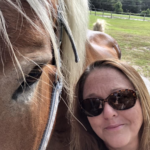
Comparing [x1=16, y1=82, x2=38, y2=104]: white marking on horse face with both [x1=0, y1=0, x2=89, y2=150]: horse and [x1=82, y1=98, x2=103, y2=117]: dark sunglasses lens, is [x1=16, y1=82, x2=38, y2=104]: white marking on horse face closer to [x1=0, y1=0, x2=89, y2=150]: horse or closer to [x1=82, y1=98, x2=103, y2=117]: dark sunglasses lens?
[x1=0, y1=0, x2=89, y2=150]: horse

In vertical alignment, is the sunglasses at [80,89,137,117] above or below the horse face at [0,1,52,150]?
below

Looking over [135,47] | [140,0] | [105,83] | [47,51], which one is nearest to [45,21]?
[47,51]

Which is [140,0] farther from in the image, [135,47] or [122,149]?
[122,149]

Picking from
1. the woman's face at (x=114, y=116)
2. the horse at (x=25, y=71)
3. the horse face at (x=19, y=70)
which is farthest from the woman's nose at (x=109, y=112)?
the horse face at (x=19, y=70)

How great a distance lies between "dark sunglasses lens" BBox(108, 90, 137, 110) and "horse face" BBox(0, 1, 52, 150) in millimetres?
411

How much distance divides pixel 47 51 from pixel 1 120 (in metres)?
0.29

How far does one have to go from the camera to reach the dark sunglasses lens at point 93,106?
101 cm

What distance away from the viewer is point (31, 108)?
2.44 feet

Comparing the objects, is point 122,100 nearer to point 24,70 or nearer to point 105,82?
point 105,82

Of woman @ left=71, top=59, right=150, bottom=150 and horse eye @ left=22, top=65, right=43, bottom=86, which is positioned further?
woman @ left=71, top=59, right=150, bottom=150

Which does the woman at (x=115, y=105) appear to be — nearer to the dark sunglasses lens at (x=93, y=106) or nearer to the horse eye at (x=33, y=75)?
the dark sunglasses lens at (x=93, y=106)

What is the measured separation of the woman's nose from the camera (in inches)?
37.9

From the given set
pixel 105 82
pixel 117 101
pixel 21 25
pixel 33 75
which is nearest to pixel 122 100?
pixel 117 101

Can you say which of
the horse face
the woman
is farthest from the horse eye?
the woman
